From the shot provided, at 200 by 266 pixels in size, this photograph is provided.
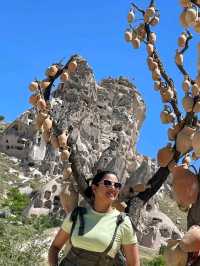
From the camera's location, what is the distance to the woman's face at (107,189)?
109 inches

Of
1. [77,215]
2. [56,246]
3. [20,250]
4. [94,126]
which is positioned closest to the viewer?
[77,215]

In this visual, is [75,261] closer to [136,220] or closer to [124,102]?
[136,220]

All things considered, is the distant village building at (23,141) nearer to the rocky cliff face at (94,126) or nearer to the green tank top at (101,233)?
the rocky cliff face at (94,126)

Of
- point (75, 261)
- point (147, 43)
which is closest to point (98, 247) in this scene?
point (75, 261)

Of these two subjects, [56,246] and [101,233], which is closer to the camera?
[101,233]

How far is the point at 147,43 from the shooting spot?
308cm

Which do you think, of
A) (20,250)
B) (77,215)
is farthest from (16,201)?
(77,215)

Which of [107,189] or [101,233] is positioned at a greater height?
[107,189]

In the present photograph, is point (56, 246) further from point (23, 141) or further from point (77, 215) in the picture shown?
point (23, 141)

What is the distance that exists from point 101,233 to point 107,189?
0.24 m

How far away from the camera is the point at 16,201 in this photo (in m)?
48.7

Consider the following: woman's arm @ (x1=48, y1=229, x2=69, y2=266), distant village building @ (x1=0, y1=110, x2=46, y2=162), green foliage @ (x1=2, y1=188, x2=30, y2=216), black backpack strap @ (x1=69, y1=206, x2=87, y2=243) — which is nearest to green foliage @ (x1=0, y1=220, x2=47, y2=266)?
woman's arm @ (x1=48, y1=229, x2=69, y2=266)

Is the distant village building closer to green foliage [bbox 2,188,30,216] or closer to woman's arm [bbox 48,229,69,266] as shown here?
green foliage [bbox 2,188,30,216]

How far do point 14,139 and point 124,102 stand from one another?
15114 mm
